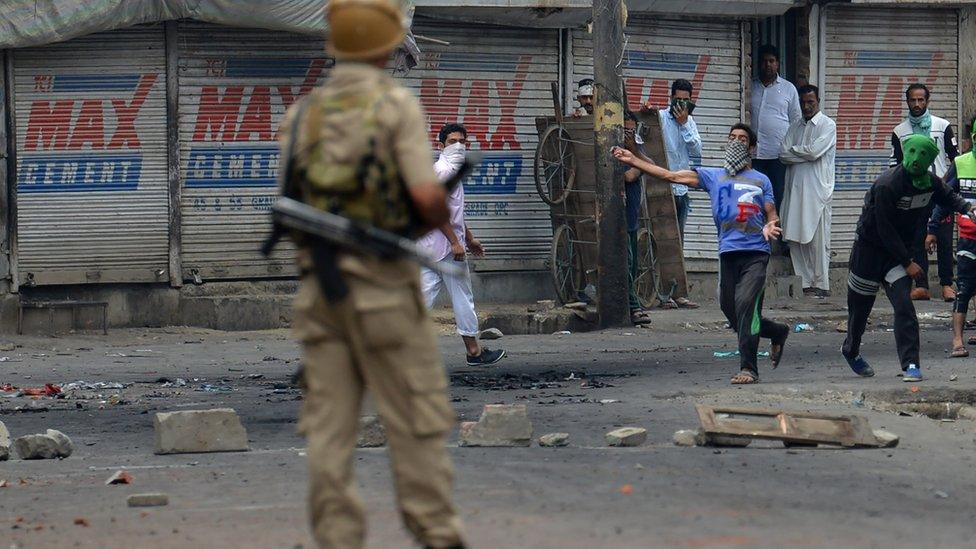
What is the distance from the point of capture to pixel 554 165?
53.6ft

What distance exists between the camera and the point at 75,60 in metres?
15.0

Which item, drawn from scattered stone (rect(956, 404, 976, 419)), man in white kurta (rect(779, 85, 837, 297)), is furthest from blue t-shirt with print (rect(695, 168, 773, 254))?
man in white kurta (rect(779, 85, 837, 297))

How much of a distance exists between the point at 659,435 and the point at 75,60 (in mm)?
8285

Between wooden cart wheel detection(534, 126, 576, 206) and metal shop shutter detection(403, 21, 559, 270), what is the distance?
0.44m

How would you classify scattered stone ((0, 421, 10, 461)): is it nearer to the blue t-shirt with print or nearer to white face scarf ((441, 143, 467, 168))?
white face scarf ((441, 143, 467, 168))

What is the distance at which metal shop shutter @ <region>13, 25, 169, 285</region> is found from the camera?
14.9 metres

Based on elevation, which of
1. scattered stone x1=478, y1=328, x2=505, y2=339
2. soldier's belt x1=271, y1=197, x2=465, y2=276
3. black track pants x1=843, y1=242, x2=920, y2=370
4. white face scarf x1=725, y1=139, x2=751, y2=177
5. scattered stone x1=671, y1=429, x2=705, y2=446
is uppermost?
white face scarf x1=725, y1=139, x2=751, y2=177

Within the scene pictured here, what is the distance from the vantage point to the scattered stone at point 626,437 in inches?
320

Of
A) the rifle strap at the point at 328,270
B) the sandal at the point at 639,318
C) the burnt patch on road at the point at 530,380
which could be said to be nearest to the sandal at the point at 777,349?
the burnt patch on road at the point at 530,380

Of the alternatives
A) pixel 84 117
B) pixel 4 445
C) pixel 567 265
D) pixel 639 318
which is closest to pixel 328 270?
pixel 4 445

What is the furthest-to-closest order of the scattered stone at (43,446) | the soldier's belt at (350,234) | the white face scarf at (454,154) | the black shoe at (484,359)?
the black shoe at (484,359) → the white face scarf at (454,154) → the scattered stone at (43,446) → the soldier's belt at (350,234)

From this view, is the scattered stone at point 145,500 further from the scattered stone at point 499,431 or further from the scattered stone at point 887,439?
the scattered stone at point 887,439

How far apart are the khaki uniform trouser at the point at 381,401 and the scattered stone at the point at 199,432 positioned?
350cm

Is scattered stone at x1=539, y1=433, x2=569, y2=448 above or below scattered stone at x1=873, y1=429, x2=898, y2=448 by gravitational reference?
above
